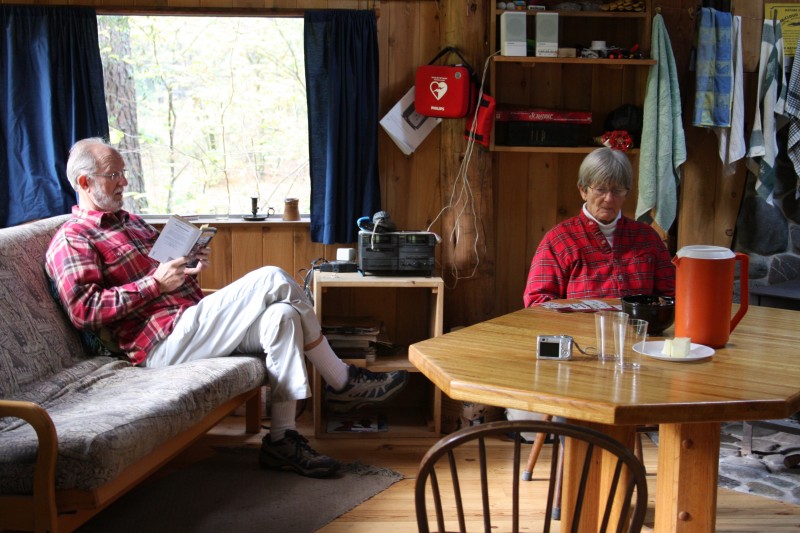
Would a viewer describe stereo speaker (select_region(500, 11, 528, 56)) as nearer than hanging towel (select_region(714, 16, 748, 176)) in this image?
Yes

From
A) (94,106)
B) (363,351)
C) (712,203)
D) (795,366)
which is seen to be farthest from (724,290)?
(94,106)

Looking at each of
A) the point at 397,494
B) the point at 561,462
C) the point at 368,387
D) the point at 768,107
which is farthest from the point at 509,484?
the point at 768,107

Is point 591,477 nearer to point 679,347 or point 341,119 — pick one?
point 679,347

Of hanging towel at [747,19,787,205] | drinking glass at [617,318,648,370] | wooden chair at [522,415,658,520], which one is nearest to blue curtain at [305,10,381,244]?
wooden chair at [522,415,658,520]

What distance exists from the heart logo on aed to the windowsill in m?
0.78

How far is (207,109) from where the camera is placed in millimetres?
3850

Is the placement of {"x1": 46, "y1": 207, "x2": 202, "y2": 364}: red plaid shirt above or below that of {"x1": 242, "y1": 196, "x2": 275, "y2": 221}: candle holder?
below

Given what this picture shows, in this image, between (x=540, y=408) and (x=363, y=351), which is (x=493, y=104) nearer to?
(x=363, y=351)

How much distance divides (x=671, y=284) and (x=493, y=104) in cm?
108

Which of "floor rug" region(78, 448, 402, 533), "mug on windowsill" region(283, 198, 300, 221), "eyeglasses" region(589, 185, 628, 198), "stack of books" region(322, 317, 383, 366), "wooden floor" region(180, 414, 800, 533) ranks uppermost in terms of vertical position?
"eyeglasses" region(589, 185, 628, 198)

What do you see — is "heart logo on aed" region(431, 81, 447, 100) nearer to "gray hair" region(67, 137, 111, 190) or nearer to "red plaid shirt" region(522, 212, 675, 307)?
"red plaid shirt" region(522, 212, 675, 307)

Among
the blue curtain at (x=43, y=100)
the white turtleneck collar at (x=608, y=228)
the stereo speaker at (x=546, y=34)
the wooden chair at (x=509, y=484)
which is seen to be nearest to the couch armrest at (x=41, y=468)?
the wooden chair at (x=509, y=484)

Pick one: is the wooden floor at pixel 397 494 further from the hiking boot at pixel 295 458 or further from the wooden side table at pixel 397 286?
the hiking boot at pixel 295 458

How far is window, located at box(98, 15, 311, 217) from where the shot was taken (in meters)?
3.77
